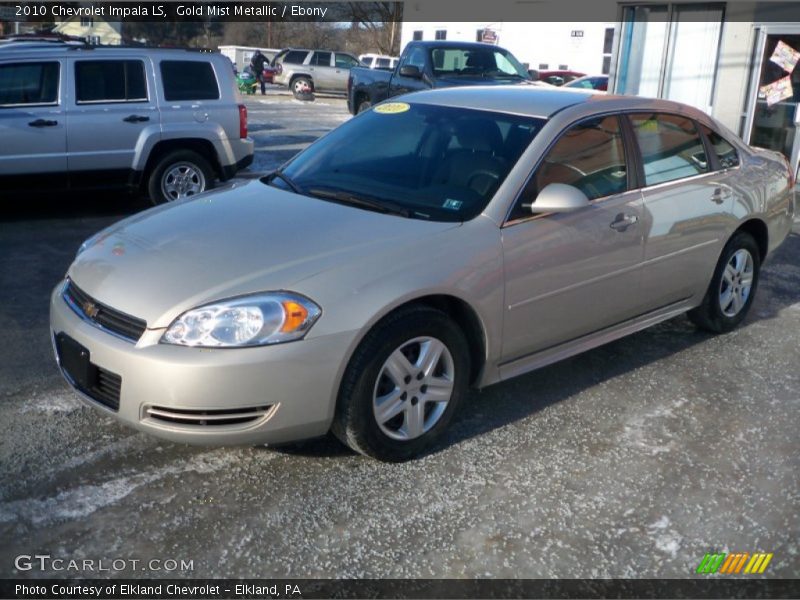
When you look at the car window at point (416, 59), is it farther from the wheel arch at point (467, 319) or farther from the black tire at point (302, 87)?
the black tire at point (302, 87)

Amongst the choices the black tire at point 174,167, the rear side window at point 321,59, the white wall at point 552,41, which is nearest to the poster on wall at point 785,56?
the black tire at point 174,167

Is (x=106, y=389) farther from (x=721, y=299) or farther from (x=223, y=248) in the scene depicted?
(x=721, y=299)

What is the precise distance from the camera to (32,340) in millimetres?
5273

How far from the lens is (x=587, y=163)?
4656 mm

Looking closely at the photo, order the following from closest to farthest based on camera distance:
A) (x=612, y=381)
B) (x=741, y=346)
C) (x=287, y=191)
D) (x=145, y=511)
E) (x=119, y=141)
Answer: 1. (x=145, y=511)
2. (x=287, y=191)
3. (x=612, y=381)
4. (x=741, y=346)
5. (x=119, y=141)

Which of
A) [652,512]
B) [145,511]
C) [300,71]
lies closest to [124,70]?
[145,511]

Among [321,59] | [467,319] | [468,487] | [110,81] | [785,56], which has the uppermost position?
[785,56]

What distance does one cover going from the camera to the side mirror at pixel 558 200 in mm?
4148

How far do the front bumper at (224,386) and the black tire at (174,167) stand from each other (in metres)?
5.79

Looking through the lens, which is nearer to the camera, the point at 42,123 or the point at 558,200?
the point at 558,200

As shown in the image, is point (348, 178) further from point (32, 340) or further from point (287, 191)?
point (32, 340)

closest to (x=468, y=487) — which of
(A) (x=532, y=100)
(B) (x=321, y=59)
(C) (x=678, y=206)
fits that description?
(A) (x=532, y=100)

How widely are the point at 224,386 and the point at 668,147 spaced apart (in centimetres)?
322

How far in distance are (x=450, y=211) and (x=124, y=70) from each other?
5926 millimetres
